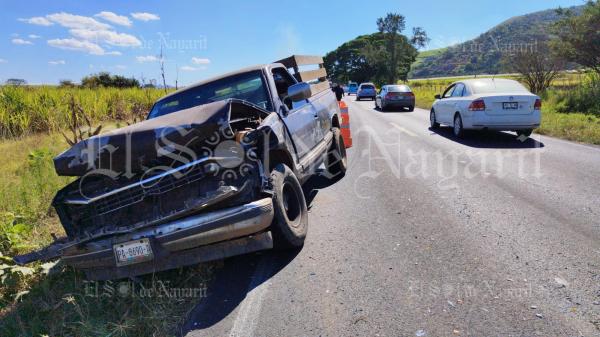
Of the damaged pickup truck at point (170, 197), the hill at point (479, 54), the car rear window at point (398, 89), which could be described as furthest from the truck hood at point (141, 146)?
the hill at point (479, 54)

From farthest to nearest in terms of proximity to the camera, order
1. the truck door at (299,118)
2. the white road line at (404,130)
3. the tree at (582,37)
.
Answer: the tree at (582,37)
the white road line at (404,130)
the truck door at (299,118)

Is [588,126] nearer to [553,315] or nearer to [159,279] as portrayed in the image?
[553,315]

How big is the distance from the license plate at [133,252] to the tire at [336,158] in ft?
14.2

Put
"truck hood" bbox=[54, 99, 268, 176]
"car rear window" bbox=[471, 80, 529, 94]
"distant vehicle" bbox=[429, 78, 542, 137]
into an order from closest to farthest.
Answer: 1. "truck hood" bbox=[54, 99, 268, 176]
2. "distant vehicle" bbox=[429, 78, 542, 137]
3. "car rear window" bbox=[471, 80, 529, 94]

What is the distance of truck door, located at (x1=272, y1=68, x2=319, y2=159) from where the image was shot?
5184mm

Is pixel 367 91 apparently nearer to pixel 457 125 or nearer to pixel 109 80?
pixel 109 80

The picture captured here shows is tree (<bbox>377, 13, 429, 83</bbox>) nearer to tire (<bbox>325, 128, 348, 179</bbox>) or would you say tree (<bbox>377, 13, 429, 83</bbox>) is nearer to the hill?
the hill

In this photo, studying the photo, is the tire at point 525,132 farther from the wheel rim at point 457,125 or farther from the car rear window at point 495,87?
the wheel rim at point 457,125

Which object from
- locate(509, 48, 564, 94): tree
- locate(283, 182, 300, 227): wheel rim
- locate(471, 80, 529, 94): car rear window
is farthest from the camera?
locate(509, 48, 564, 94): tree

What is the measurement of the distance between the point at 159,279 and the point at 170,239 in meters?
0.86

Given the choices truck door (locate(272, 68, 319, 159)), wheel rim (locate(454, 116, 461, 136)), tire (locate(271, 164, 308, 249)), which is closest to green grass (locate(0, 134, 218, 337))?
tire (locate(271, 164, 308, 249))

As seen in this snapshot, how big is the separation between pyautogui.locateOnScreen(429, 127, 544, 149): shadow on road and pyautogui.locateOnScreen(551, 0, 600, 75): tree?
486 inches

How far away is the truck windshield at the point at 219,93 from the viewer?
540 cm

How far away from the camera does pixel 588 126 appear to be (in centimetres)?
1148
